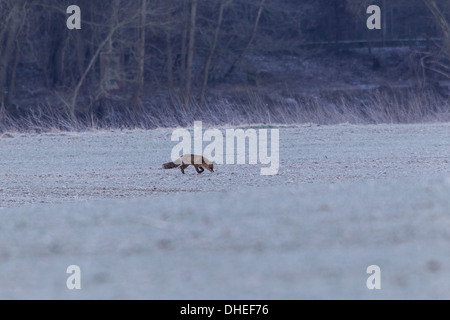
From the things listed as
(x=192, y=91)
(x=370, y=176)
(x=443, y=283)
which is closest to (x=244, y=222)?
(x=443, y=283)

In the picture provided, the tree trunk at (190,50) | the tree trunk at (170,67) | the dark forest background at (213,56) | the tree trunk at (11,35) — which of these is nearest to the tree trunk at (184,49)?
the dark forest background at (213,56)

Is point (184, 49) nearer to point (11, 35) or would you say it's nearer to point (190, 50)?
point (190, 50)

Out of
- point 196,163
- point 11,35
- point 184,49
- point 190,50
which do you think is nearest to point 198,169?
point 196,163

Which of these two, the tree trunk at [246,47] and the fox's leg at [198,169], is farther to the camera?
the tree trunk at [246,47]

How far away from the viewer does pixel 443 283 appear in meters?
3.02

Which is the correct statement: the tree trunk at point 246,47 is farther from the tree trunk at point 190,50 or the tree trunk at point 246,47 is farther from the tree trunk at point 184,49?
the tree trunk at point 190,50

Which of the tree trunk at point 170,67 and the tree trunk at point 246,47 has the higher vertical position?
the tree trunk at point 246,47

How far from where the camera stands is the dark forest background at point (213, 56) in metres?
28.5

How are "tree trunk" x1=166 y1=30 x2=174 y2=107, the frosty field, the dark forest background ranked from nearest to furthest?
the frosty field
the dark forest background
"tree trunk" x1=166 y1=30 x2=174 y2=107

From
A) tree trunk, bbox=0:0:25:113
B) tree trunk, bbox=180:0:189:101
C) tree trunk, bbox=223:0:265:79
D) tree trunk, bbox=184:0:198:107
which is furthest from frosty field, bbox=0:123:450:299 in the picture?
tree trunk, bbox=223:0:265:79

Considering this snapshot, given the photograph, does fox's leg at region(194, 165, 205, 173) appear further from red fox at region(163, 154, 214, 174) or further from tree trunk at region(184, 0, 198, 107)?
tree trunk at region(184, 0, 198, 107)

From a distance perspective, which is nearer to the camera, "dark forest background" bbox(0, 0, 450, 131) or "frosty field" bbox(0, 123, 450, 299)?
"frosty field" bbox(0, 123, 450, 299)

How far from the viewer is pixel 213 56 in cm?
3359

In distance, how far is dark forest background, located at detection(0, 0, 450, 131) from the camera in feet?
93.6
